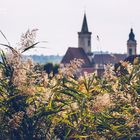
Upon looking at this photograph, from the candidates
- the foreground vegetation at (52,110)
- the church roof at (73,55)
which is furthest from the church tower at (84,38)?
the foreground vegetation at (52,110)

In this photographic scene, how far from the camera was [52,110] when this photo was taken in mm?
4180

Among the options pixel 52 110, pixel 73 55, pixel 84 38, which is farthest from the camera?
pixel 84 38

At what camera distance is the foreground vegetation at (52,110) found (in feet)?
13.8

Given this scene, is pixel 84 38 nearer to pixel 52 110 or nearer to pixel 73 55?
pixel 73 55

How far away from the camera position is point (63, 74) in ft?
14.8

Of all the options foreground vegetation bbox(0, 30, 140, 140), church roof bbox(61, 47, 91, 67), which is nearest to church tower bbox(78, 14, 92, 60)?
church roof bbox(61, 47, 91, 67)

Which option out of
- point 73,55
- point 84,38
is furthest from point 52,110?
point 84,38

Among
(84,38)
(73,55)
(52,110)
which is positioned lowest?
(73,55)

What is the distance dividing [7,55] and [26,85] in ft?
0.98

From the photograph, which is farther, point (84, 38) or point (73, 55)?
point (84, 38)

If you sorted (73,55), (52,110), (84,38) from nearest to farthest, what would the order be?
(52,110) < (73,55) < (84,38)

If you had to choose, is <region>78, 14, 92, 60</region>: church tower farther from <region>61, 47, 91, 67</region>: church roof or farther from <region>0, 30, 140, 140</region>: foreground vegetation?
<region>0, 30, 140, 140</region>: foreground vegetation

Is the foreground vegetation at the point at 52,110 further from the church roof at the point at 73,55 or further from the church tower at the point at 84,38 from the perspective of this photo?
the church tower at the point at 84,38

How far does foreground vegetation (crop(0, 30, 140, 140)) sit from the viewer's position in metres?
4.21
